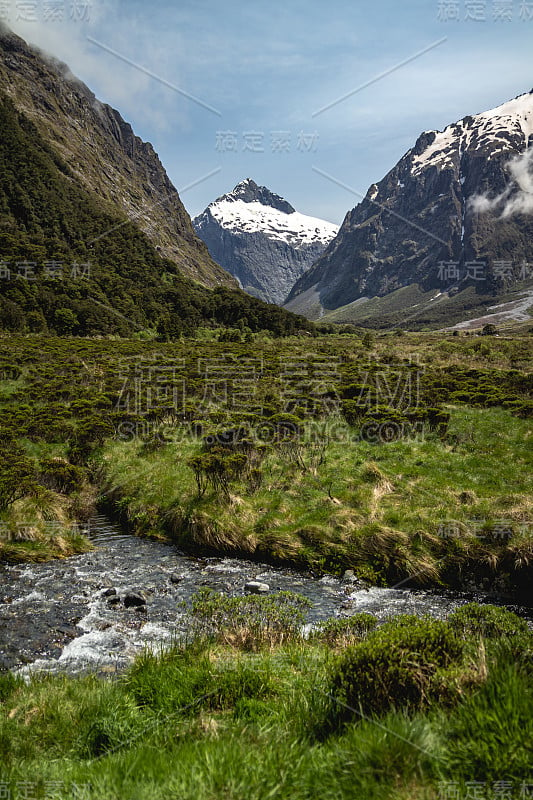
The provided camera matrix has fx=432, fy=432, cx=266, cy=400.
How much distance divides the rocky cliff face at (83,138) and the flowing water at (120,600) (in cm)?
14180

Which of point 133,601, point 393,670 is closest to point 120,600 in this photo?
point 133,601

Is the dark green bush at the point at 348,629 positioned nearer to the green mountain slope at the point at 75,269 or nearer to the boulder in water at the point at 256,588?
the boulder in water at the point at 256,588

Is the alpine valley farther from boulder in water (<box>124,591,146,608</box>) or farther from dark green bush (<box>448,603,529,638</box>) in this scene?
dark green bush (<box>448,603,529,638</box>)

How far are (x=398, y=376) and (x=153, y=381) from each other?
16521mm

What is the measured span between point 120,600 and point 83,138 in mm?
196470

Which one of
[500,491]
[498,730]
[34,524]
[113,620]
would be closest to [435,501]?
[500,491]

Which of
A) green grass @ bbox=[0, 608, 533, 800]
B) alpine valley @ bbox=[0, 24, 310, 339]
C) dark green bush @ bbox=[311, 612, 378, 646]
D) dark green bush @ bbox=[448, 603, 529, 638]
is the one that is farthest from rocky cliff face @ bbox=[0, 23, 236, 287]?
dark green bush @ bbox=[448, 603, 529, 638]

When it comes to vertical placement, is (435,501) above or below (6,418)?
below

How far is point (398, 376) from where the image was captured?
96.0 ft

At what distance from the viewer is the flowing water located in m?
7.99

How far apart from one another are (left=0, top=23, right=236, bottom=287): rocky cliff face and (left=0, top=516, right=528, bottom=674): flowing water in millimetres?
141799

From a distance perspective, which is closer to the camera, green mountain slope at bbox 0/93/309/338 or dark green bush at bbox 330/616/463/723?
dark green bush at bbox 330/616/463/723

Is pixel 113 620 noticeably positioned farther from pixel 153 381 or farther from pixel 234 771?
pixel 153 381

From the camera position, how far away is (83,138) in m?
163
